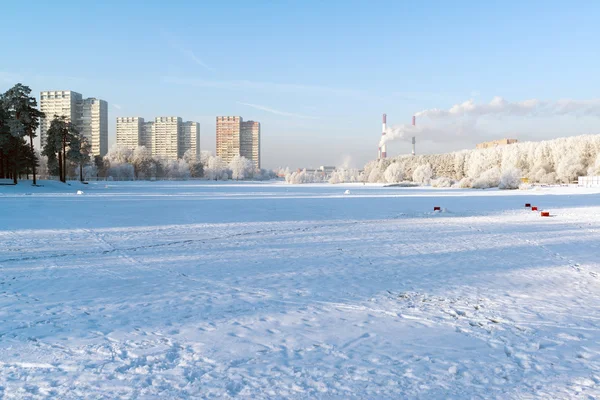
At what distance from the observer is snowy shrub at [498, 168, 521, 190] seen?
70750mm

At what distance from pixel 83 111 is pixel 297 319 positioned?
187 m

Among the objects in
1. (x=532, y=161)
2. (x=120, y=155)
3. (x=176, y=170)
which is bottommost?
(x=176, y=170)

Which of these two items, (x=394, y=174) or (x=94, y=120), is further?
(x=94, y=120)

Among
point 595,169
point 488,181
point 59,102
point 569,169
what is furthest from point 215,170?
point 595,169

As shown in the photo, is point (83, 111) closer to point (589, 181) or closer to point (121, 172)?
point (121, 172)

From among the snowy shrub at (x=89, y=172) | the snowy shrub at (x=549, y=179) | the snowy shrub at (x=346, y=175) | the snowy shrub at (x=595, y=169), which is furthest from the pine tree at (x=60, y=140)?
the snowy shrub at (x=595, y=169)

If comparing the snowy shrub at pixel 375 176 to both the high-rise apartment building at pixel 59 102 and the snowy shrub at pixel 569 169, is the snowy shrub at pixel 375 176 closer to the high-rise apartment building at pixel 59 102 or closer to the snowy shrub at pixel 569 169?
the snowy shrub at pixel 569 169

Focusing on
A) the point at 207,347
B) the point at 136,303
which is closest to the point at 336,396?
the point at 207,347

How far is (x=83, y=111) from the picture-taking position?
172000 millimetres

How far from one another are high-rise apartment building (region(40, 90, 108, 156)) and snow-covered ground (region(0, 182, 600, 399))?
166 m

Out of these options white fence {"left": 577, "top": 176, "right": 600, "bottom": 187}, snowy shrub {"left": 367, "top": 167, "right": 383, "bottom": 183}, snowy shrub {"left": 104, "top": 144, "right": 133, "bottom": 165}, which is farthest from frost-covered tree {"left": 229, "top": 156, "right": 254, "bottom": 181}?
white fence {"left": 577, "top": 176, "right": 600, "bottom": 187}

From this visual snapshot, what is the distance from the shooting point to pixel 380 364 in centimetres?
503

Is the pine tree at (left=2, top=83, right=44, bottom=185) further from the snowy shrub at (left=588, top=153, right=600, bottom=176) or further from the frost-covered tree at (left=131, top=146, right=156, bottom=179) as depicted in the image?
the snowy shrub at (left=588, top=153, right=600, bottom=176)

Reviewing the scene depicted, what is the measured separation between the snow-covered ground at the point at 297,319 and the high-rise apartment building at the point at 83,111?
545ft
